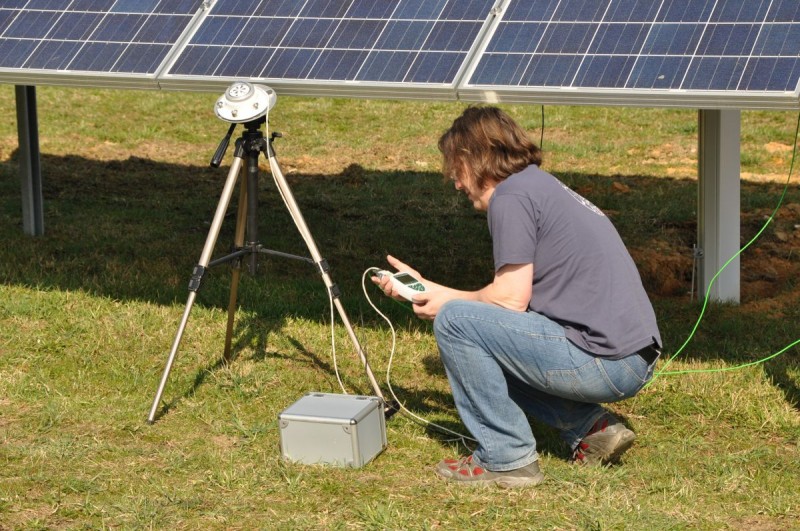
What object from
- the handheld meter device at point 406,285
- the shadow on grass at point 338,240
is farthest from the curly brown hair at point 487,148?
the shadow on grass at point 338,240

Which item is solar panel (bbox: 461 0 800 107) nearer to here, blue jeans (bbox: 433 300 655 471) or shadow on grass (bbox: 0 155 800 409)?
blue jeans (bbox: 433 300 655 471)

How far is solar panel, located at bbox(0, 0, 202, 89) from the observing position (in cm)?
617

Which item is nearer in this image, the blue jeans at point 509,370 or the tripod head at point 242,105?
the blue jeans at point 509,370

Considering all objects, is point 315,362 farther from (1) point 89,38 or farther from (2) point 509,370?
(1) point 89,38

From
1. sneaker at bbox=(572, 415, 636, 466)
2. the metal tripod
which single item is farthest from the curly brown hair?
sneaker at bbox=(572, 415, 636, 466)

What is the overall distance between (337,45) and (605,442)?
2.51 metres

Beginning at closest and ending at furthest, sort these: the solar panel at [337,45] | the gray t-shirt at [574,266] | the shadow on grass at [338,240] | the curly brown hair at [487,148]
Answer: the gray t-shirt at [574,266]
the curly brown hair at [487,148]
the solar panel at [337,45]
the shadow on grass at [338,240]

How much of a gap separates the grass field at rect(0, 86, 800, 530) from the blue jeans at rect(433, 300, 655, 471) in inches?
9.3

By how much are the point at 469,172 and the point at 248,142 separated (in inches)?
52.6

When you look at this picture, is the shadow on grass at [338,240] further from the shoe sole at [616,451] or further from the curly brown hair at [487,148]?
the curly brown hair at [487,148]

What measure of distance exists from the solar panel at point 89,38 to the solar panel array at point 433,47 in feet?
0.04

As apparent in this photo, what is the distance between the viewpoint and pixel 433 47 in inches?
230

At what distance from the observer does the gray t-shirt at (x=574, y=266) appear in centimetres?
462

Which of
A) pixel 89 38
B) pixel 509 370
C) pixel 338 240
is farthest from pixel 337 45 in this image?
pixel 338 240
